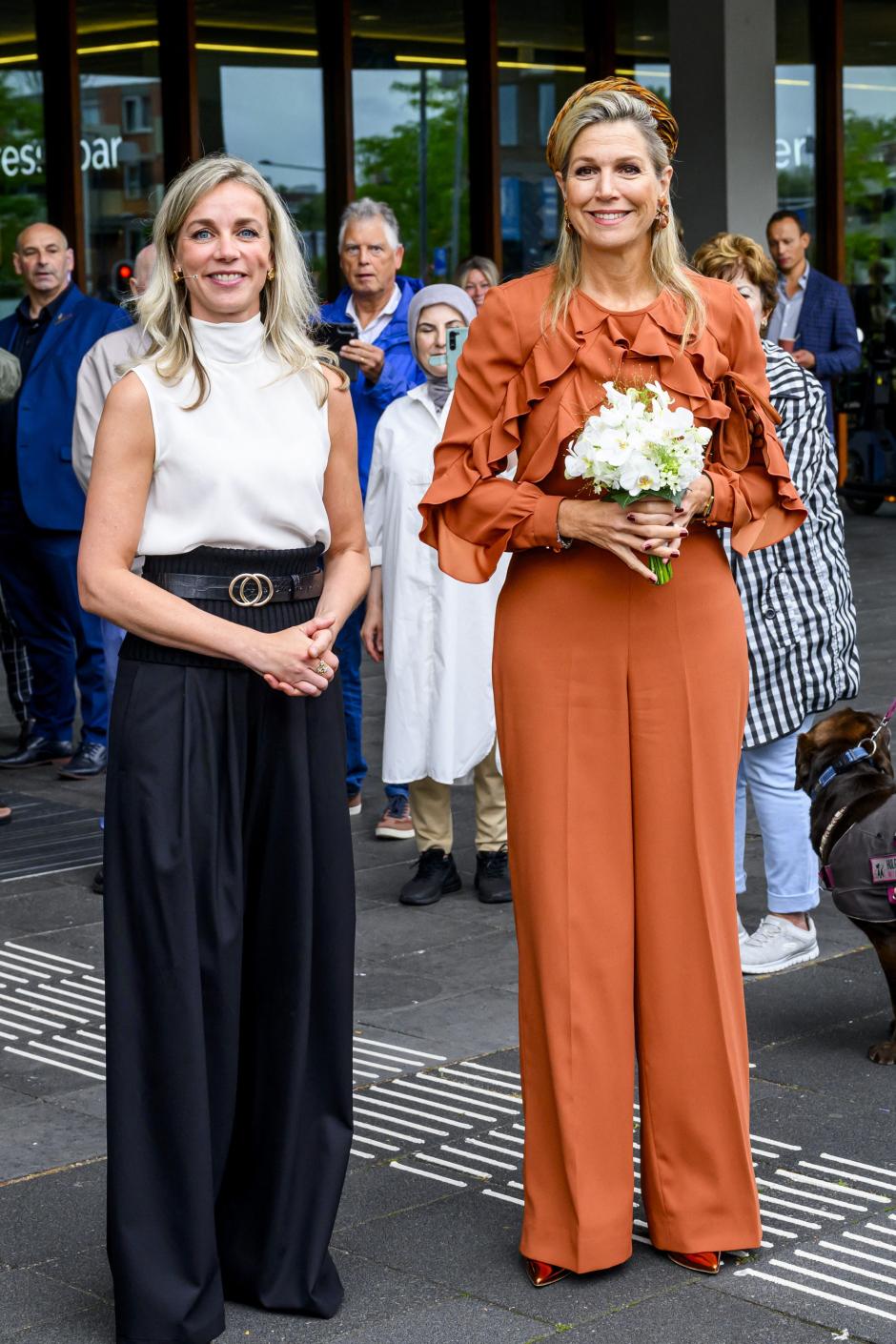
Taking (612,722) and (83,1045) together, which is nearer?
(612,722)

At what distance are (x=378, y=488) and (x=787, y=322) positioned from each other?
696 cm

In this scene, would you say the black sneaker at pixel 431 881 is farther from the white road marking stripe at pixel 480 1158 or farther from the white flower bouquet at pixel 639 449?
the white flower bouquet at pixel 639 449

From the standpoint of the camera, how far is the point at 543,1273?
12.5 feet

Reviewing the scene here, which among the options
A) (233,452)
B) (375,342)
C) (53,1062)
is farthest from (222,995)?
(375,342)

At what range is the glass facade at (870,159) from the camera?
1970cm

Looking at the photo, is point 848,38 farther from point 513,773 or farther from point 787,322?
point 513,773

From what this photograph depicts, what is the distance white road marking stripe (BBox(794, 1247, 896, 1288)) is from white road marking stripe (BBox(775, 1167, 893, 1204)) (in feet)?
0.99

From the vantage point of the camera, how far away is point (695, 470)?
358 cm

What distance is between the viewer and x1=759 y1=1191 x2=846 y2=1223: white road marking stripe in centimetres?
406

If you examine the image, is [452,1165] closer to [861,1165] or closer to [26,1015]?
[861,1165]

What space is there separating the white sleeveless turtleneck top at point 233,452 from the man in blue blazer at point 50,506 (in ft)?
17.0

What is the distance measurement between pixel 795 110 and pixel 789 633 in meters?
14.8

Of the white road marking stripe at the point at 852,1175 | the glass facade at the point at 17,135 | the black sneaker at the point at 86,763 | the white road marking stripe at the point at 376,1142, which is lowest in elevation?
the white road marking stripe at the point at 376,1142

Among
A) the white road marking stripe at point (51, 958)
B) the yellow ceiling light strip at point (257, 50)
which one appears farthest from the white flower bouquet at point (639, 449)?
the yellow ceiling light strip at point (257, 50)
